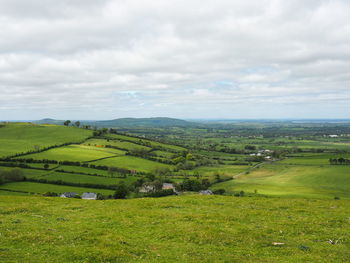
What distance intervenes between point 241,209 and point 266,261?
46.1 feet

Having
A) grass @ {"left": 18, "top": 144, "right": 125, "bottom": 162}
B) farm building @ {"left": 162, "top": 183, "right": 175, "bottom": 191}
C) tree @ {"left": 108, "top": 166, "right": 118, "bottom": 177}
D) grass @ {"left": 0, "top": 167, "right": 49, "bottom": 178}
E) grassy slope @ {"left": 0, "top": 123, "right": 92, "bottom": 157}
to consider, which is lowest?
farm building @ {"left": 162, "top": 183, "right": 175, "bottom": 191}

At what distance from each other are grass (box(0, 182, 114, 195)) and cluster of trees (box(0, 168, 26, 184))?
119 inches

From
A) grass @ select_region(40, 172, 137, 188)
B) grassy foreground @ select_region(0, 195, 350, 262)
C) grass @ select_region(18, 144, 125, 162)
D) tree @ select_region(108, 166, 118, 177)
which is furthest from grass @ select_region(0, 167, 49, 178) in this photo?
grassy foreground @ select_region(0, 195, 350, 262)

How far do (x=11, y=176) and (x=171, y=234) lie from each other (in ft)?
270

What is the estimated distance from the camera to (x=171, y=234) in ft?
63.2

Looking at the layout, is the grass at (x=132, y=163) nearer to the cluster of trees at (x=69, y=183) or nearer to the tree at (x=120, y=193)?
the cluster of trees at (x=69, y=183)

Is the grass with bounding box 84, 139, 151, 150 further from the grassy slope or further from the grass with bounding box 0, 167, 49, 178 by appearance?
the grass with bounding box 0, 167, 49, 178

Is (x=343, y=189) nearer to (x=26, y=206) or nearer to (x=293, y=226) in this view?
(x=293, y=226)

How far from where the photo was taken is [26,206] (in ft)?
91.0

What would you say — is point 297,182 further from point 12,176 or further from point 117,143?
point 117,143

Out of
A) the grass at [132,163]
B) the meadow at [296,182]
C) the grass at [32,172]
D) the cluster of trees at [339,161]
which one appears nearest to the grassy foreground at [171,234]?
the meadow at [296,182]

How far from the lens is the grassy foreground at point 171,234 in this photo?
596 inches

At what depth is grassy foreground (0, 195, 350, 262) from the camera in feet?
49.7

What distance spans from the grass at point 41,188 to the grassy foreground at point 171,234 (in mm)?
53176
